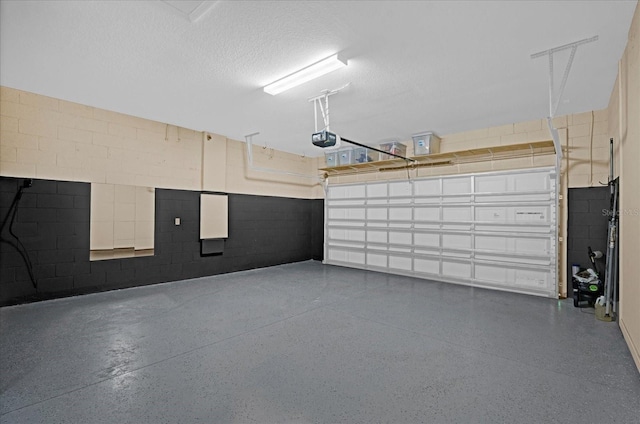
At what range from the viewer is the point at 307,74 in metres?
3.54

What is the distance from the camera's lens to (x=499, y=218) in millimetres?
5375

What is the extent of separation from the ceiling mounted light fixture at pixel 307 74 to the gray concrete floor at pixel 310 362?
9.45 feet

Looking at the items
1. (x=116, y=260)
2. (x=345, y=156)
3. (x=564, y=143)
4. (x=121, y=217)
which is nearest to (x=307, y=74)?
(x=345, y=156)

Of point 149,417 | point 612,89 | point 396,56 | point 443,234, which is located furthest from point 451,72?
point 149,417

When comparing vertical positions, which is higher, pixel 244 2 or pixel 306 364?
pixel 244 2

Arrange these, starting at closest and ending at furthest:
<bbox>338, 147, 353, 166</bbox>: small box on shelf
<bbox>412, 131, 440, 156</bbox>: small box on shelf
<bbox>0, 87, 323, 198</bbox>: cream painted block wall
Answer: <bbox>0, 87, 323, 198</bbox>: cream painted block wall
<bbox>412, 131, 440, 156</bbox>: small box on shelf
<bbox>338, 147, 353, 166</bbox>: small box on shelf

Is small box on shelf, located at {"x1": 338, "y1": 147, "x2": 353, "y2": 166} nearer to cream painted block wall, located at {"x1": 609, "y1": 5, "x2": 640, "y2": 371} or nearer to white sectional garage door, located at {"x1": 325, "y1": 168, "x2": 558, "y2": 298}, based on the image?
white sectional garage door, located at {"x1": 325, "y1": 168, "x2": 558, "y2": 298}

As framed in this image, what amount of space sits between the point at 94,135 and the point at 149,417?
4558 mm

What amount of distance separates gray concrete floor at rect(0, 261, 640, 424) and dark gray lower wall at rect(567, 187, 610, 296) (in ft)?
2.74

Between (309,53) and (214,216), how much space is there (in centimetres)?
417

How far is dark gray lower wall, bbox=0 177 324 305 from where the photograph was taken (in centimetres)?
409

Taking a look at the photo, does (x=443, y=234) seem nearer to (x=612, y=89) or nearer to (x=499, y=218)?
(x=499, y=218)

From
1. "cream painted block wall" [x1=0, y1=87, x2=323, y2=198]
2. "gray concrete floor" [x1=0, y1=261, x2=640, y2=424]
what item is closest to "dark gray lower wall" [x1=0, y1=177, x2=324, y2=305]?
"cream painted block wall" [x1=0, y1=87, x2=323, y2=198]

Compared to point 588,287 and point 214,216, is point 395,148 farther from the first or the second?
point 214,216
